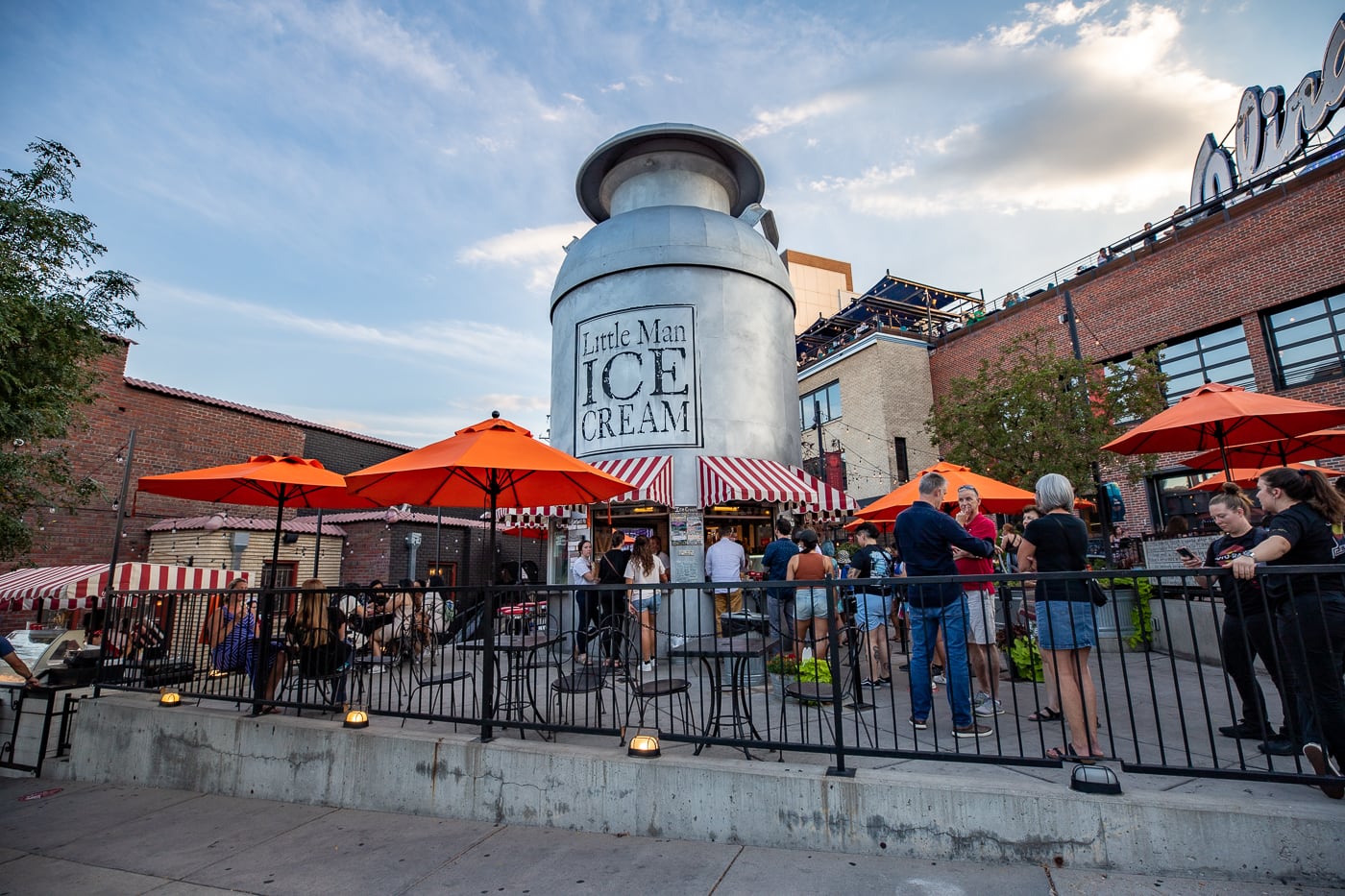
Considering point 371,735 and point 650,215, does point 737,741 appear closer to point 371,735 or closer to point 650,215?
point 371,735

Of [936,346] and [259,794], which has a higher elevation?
[936,346]

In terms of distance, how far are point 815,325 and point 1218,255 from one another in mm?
16679

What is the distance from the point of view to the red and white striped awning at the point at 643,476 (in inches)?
389

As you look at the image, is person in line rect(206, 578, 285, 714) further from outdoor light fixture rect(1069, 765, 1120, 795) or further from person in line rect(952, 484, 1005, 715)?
outdoor light fixture rect(1069, 765, 1120, 795)

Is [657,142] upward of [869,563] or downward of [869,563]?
upward

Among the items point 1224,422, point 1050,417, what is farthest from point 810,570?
point 1050,417

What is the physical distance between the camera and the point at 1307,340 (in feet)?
51.3

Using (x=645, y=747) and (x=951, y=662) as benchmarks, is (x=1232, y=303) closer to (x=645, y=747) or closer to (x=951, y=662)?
(x=951, y=662)

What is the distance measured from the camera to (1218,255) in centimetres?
1747

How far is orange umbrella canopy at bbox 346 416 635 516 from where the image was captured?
5809 millimetres

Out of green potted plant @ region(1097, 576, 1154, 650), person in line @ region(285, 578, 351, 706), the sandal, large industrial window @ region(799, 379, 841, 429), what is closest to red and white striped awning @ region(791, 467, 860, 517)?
green potted plant @ region(1097, 576, 1154, 650)

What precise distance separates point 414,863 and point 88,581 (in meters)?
9.63

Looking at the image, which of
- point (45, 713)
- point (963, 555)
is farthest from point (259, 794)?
point (963, 555)

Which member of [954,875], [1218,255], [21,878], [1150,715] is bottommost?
[21,878]
